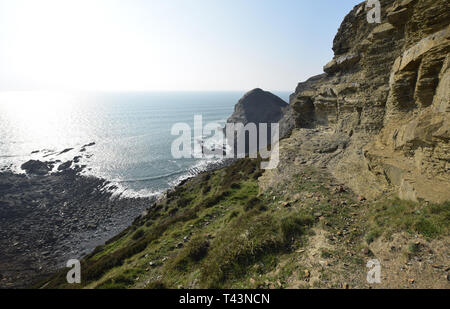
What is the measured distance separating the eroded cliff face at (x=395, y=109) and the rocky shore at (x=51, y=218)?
3272cm

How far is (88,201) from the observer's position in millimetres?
48406

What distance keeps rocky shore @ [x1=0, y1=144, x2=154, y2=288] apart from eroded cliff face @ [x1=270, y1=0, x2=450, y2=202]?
107 ft

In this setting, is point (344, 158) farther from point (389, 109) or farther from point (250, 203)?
point (250, 203)

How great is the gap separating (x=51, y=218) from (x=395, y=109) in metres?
54.6

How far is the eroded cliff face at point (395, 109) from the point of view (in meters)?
10.5

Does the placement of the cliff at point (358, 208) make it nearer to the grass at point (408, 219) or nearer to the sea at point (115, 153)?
the grass at point (408, 219)

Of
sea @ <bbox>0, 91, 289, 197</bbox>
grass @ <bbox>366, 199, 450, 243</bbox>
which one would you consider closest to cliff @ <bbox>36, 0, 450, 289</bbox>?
grass @ <bbox>366, 199, 450, 243</bbox>

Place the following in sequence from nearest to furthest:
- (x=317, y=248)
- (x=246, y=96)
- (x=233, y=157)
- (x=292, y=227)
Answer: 1. (x=317, y=248)
2. (x=292, y=227)
3. (x=233, y=157)
4. (x=246, y=96)

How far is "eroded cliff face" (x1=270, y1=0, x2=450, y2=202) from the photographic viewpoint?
10461 millimetres

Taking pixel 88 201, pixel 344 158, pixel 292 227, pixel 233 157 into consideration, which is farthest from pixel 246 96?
pixel 292 227

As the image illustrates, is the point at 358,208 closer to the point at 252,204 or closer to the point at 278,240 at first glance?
the point at 278,240
